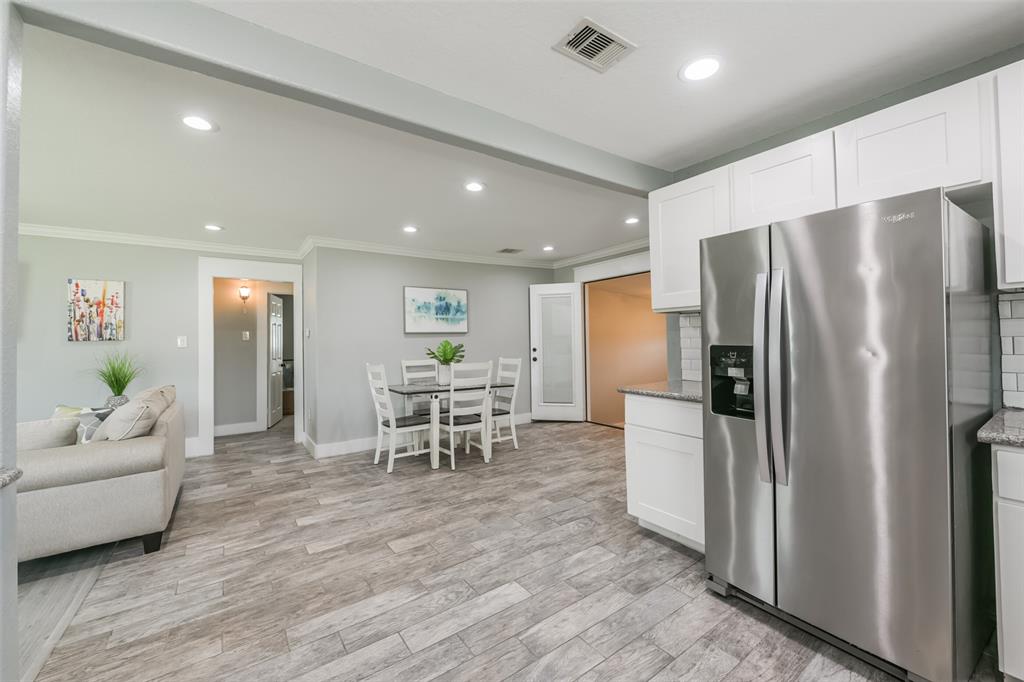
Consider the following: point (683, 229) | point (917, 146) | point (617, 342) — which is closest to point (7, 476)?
point (683, 229)

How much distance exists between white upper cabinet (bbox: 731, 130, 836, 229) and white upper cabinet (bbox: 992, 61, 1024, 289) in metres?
0.52

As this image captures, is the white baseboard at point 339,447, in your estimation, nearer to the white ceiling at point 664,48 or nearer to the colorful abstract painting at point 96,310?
the colorful abstract painting at point 96,310

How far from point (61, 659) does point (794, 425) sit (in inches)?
120

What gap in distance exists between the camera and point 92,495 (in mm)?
2359

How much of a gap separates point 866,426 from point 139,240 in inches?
242

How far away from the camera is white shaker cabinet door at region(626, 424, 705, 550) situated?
90.9 inches

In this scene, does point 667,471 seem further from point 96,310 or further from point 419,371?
point 96,310

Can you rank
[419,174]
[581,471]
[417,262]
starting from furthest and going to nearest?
[417,262] < [581,471] < [419,174]

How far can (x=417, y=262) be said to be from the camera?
5457 mm

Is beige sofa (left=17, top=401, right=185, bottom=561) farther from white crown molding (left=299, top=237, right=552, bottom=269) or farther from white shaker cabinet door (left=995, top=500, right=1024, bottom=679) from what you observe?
white shaker cabinet door (left=995, top=500, right=1024, bottom=679)

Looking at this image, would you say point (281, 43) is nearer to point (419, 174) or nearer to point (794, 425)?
point (419, 174)

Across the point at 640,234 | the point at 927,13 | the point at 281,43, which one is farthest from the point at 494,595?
the point at 640,234

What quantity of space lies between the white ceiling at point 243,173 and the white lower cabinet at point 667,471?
183 cm

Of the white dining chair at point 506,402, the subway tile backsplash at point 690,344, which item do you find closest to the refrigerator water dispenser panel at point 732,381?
the subway tile backsplash at point 690,344
